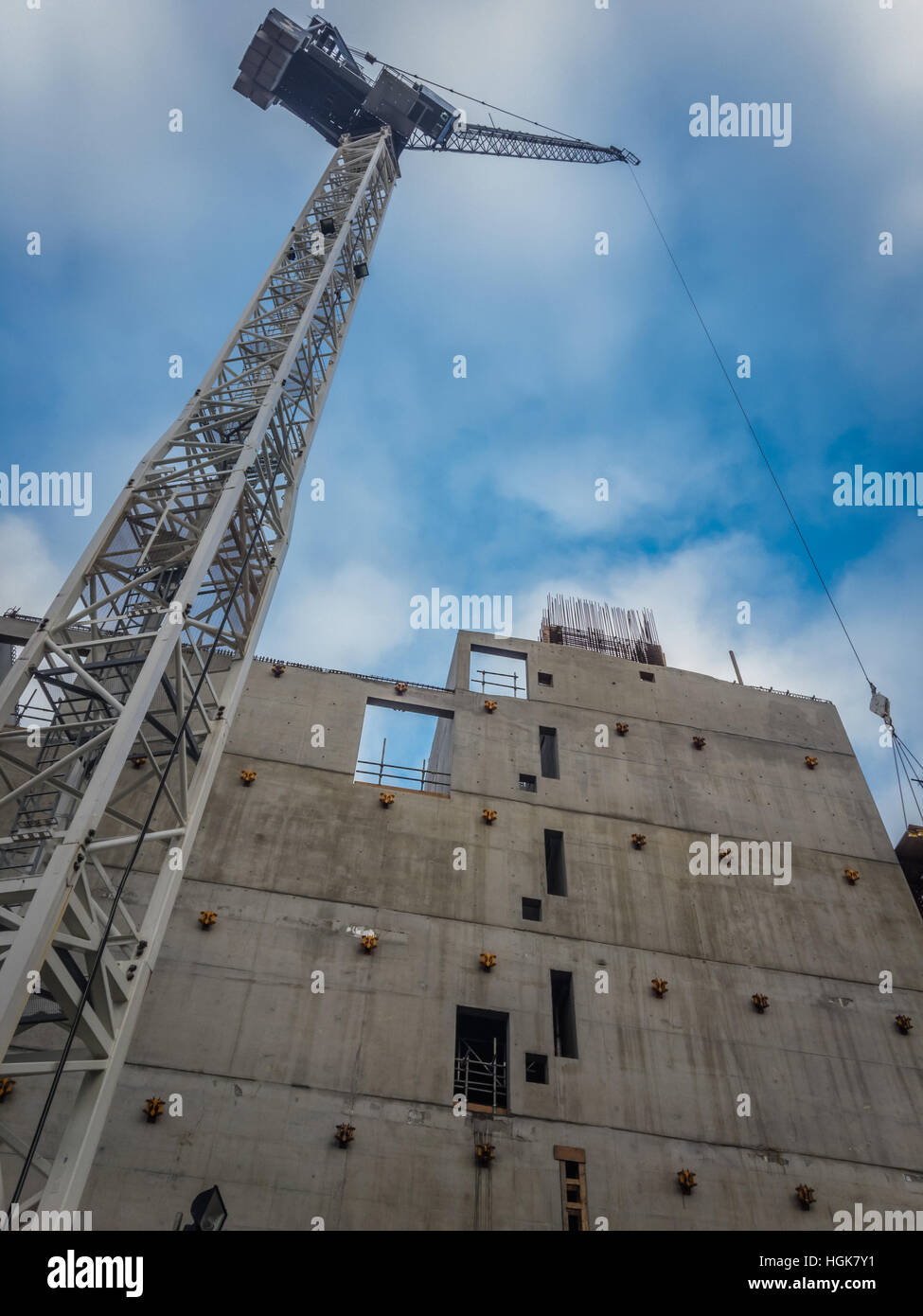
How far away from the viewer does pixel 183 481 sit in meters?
21.8

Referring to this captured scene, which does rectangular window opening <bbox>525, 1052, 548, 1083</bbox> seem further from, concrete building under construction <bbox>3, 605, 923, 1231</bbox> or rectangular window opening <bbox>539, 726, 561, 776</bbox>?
rectangular window opening <bbox>539, 726, 561, 776</bbox>

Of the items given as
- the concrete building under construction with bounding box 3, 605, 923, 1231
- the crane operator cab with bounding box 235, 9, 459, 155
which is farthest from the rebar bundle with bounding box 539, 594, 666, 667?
the crane operator cab with bounding box 235, 9, 459, 155

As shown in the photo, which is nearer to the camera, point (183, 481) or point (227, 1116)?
point (227, 1116)

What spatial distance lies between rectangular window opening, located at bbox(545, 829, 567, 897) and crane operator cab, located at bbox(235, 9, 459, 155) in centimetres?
3438

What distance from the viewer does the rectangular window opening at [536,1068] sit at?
74.1ft

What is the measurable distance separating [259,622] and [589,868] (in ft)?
38.6

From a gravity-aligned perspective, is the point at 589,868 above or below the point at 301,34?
below

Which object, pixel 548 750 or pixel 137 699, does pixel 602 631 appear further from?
pixel 137 699

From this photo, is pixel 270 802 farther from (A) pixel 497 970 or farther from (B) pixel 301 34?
(B) pixel 301 34

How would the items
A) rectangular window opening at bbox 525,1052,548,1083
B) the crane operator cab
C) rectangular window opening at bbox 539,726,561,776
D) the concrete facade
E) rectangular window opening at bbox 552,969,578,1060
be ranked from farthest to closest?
the crane operator cab
rectangular window opening at bbox 539,726,561,776
rectangular window opening at bbox 552,969,578,1060
rectangular window opening at bbox 525,1052,548,1083
the concrete facade

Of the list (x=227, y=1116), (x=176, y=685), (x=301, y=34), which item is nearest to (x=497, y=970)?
(x=227, y=1116)

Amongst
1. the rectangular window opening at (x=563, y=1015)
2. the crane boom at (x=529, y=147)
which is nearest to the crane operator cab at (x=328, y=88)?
the crane boom at (x=529, y=147)

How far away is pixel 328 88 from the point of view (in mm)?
44375

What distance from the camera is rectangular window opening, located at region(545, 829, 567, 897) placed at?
86.5 feet
